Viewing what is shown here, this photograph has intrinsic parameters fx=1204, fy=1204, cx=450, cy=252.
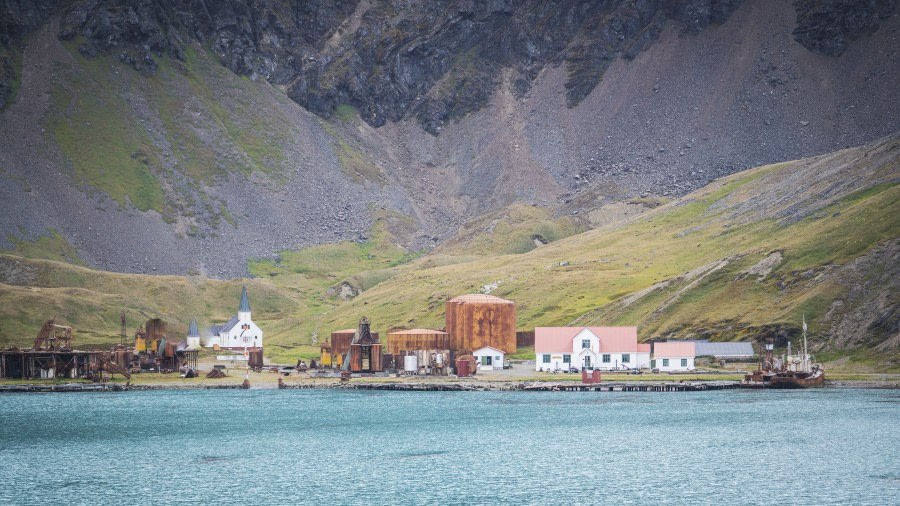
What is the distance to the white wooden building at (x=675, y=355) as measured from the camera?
14850cm

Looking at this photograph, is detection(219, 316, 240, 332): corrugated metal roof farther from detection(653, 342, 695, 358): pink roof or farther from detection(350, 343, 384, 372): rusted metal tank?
detection(653, 342, 695, 358): pink roof

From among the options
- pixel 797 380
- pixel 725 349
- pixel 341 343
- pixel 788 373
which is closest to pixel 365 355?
pixel 341 343

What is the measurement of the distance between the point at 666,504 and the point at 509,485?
11.1 meters

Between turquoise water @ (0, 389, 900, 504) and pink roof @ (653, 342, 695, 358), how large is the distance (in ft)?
65.8

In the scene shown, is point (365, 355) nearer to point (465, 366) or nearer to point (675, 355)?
point (465, 366)

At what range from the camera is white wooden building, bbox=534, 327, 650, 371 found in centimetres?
15038

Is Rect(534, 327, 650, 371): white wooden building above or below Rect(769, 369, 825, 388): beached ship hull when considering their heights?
above

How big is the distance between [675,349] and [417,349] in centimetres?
3388

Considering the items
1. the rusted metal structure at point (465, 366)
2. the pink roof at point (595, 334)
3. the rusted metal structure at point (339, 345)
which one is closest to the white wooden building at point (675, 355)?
the pink roof at point (595, 334)

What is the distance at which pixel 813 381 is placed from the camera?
129250 mm

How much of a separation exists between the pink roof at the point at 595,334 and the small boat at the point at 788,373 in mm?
17955

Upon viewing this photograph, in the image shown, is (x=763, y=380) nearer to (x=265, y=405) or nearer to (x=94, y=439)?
(x=265, y=405)

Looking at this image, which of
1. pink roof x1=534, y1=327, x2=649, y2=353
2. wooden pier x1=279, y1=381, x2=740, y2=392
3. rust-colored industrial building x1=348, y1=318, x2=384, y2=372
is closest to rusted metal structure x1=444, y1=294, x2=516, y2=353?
rust-colored industrial building x1=348, y1=318, x2=384, y2=372

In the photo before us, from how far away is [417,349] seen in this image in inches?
6280
